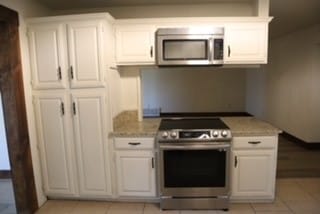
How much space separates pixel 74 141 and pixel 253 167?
2.00 m

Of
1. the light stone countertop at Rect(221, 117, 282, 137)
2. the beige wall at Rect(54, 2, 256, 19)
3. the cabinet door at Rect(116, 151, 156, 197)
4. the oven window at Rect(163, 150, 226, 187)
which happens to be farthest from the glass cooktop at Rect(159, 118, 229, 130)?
the beige wall at Rect(54, 2, 256, 19)

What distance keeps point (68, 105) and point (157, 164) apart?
117 centimetres

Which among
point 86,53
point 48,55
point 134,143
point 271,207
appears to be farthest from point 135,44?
point 271,207

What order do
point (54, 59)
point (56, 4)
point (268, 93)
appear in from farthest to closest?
point (268, 93), point (56, 4), point (54, 59)

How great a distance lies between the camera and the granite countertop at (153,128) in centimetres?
260

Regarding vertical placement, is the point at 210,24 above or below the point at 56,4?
below

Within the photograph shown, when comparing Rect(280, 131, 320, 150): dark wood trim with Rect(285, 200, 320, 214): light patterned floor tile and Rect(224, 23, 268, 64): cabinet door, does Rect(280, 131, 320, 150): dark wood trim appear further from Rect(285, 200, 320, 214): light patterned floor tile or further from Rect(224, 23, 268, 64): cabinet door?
Rect(224, 23, 268, 64): cabinet door

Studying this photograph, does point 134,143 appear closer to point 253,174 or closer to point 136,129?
point 136,129

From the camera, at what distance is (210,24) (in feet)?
9.09

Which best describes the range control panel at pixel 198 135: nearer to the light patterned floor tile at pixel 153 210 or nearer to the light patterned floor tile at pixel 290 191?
the light patterned floor tile at pixel 153 210

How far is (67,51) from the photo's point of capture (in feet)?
8.50

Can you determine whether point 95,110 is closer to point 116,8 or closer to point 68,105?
point 68,105

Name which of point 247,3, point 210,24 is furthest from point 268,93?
point 210,24

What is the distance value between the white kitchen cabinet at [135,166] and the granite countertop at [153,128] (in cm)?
8
